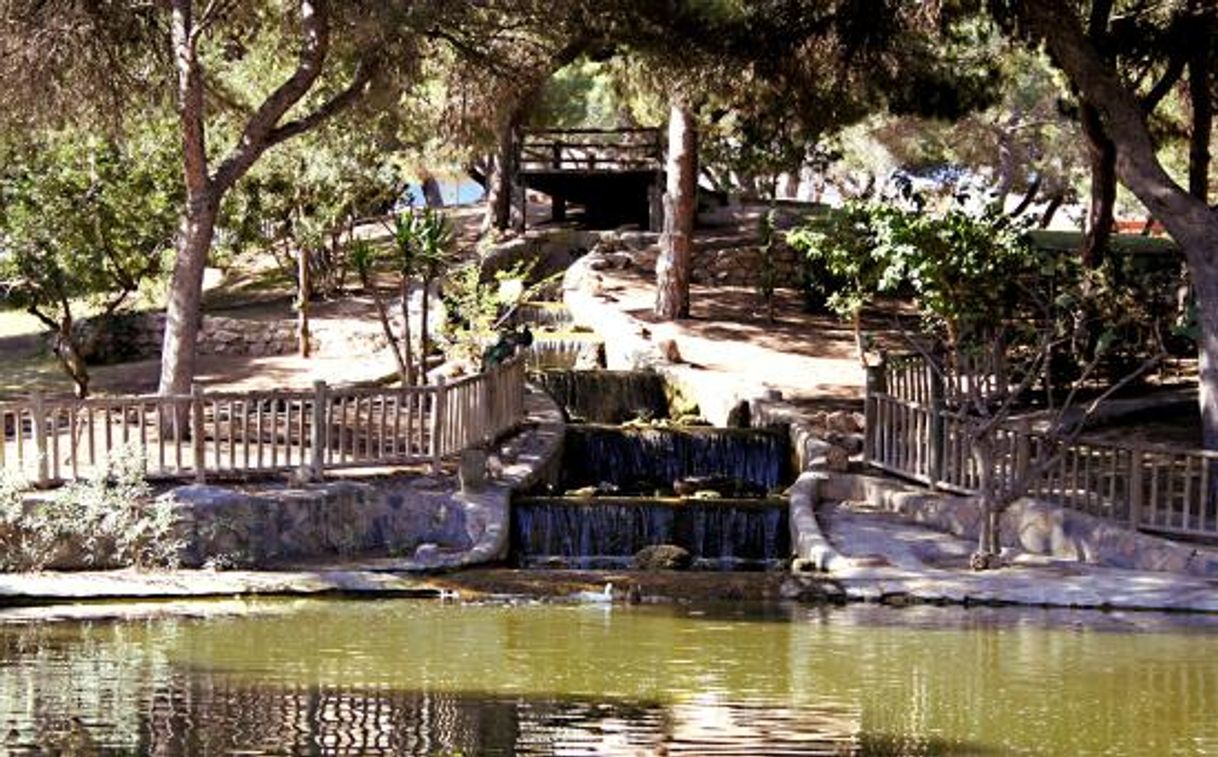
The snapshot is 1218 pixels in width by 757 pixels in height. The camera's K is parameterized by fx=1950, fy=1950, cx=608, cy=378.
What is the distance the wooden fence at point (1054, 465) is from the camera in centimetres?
1798

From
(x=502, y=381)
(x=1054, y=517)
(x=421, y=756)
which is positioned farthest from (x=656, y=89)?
(x=421, y=756)

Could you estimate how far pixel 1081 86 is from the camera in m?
21.8

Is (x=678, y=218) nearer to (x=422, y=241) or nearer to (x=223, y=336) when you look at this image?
(x=223, y=336)

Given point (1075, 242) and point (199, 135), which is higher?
point (1075, 242)

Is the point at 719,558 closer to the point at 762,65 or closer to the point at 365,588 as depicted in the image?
the point at 365,588

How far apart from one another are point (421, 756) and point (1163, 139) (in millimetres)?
24902

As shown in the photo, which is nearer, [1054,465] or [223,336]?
[1054,465]

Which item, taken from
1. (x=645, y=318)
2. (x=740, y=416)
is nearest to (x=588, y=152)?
(x=645, y=318)

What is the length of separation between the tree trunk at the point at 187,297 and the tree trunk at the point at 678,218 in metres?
11.4

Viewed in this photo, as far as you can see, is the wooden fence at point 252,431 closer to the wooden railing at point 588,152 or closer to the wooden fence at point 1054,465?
the wooden fence at point 1054,465

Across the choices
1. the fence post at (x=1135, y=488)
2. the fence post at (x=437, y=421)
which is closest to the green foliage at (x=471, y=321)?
the fence post at (x=437, y=421)

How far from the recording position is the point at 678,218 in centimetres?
3234

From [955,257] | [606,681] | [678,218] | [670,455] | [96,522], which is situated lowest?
[606,681]

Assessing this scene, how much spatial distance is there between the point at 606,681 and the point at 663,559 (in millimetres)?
6396
